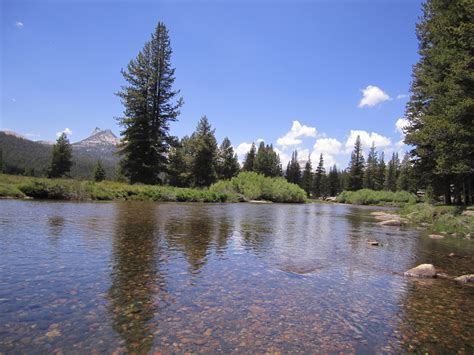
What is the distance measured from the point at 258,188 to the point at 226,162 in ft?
109

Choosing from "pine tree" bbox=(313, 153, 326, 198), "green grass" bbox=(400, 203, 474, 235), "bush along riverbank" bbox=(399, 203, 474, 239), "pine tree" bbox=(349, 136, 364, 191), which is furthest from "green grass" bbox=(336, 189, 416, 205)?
"bush along riverbank" bbox=(399, 203, 474, 239)

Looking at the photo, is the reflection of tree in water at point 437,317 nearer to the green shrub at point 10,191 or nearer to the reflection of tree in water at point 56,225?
the reflection of tree in water at point 56,225

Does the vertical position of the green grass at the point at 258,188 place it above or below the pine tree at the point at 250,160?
below

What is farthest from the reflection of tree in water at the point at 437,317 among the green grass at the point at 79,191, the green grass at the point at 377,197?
the green grass at the point at 377,197

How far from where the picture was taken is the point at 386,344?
429cm

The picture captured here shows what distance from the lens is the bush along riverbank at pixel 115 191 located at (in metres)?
22.0

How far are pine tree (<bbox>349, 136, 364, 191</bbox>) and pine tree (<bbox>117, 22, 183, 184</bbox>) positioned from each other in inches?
3044

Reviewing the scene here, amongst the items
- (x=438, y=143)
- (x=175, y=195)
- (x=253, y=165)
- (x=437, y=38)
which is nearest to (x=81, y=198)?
(x=175, y=195)

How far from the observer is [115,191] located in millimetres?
27219

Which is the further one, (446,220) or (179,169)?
(179,169)

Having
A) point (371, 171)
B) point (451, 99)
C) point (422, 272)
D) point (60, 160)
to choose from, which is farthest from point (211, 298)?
point (371, 171)

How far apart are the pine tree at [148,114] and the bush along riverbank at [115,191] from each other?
582 centimetres

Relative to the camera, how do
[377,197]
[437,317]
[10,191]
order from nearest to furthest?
[437,317], [10,191], [377,197]

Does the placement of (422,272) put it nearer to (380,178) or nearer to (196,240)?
(196,240)
